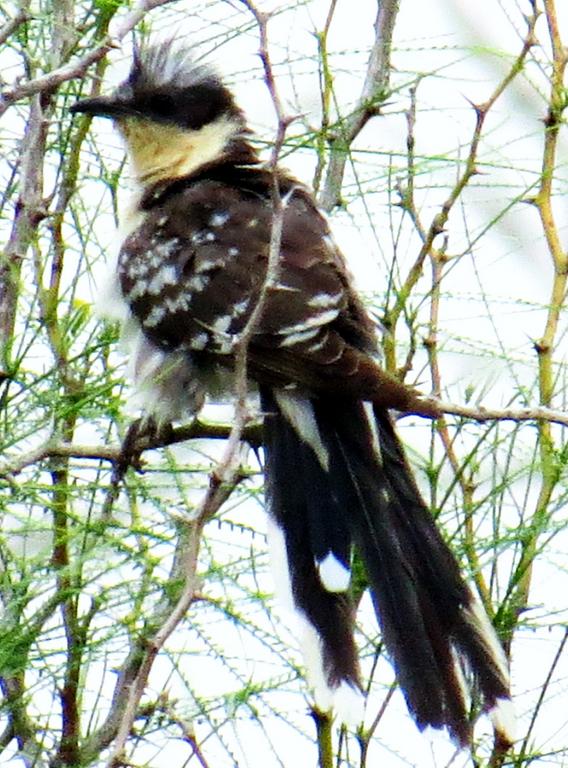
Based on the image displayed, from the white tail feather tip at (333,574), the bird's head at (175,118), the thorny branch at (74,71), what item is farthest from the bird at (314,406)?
the thorny branch at (74,71)

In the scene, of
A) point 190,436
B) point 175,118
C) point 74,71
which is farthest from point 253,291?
point 175,118

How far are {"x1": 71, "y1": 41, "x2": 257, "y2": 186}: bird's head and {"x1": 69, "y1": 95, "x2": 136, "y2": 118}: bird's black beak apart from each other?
0.17 feet

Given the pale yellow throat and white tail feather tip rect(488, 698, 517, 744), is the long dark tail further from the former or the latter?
the pale yellow throat

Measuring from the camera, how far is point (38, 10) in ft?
8.64

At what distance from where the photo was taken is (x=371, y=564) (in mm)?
2449

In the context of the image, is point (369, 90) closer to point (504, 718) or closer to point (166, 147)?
point (166, 147)

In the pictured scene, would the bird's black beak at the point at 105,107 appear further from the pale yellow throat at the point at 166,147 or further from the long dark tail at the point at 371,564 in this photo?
the long dark tail at the point at 371,564

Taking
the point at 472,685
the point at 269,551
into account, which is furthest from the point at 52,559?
the point at 472,685

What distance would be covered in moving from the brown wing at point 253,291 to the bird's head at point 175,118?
360 millimetres

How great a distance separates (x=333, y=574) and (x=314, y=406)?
1.00ft

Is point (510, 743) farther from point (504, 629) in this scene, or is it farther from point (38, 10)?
point (38, 10)

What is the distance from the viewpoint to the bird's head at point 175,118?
3.29 meters

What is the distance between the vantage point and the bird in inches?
90.7

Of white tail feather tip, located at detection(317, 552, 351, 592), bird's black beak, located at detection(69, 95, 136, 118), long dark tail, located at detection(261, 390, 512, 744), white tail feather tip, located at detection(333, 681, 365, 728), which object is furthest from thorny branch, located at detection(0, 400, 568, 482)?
bird's black beak, located at detection(69, 95, 136, 118)
